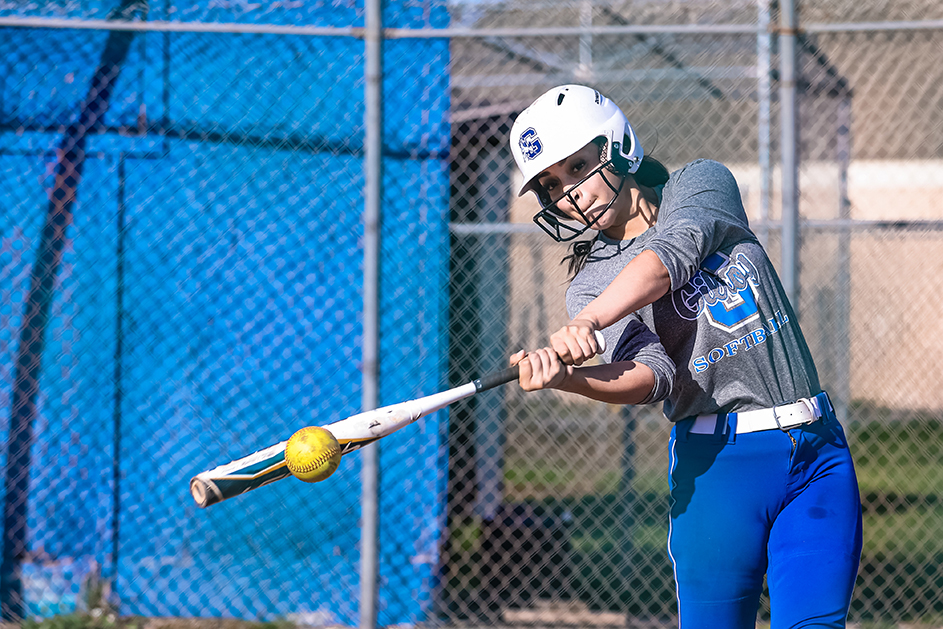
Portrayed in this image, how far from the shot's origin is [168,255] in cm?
453

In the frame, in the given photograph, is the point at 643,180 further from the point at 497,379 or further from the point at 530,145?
the point at 497,379

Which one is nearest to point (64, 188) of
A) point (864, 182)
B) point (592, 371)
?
point (592, 371)

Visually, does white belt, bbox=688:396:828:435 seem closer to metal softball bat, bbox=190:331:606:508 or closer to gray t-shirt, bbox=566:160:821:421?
gray t-shirt, bbox=566:160:821:421

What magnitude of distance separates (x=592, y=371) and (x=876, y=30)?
2.69 meters

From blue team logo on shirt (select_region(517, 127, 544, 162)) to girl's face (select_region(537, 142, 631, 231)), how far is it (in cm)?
6

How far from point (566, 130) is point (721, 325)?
2.21ft

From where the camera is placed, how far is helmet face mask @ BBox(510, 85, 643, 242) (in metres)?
2.30

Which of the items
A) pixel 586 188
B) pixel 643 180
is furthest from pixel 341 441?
pixel 643 180

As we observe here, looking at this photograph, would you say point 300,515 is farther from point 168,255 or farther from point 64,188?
point 64,188

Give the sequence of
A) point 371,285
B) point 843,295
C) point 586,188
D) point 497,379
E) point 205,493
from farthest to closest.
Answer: point 843,295 < point 371,285 < point 586,188 < point 497,379 < point 205,493

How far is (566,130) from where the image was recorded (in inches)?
90.5

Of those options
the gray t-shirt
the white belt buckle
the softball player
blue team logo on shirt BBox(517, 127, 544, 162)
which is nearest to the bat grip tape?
the softball player

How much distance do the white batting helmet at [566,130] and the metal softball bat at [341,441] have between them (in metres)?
0.61

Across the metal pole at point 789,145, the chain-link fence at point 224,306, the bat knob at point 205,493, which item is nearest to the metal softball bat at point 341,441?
the bat knob at point 205,493
